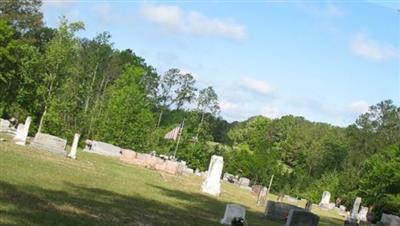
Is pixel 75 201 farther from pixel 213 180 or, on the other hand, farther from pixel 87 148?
pixel 87 148

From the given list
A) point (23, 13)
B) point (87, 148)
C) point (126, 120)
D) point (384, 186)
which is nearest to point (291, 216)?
point (384, 186)

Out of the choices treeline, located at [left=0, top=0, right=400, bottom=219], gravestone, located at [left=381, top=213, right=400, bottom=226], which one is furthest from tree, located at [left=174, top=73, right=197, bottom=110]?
gravestone, located at [left=381, top=213, right=400, bottom=226]

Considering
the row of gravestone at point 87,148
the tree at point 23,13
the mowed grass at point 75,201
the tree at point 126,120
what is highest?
the tree at point 23,13

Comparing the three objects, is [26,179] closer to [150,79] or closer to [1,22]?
[1,22]

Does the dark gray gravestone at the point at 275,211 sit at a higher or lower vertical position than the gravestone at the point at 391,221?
lower

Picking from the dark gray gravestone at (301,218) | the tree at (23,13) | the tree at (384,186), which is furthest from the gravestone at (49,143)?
the tree at (23,13)

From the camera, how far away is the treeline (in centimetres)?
4650

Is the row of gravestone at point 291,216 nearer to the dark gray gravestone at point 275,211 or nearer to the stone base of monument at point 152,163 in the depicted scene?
the dark gray gravestone at point 275,211

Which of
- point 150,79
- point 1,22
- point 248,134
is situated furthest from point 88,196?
point 248,134

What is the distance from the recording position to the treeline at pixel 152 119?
46500 millimetres

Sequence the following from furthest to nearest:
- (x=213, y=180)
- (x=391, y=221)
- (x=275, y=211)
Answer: (x=391, y=221) < (x=213, y=180) < (x=275, y=211)

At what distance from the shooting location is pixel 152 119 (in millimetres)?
59188

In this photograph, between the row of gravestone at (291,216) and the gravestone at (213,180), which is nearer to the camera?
the row of gravestone at (291,216)

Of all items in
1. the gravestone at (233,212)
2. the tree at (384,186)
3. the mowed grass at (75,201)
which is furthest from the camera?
the tree at (384,186)
